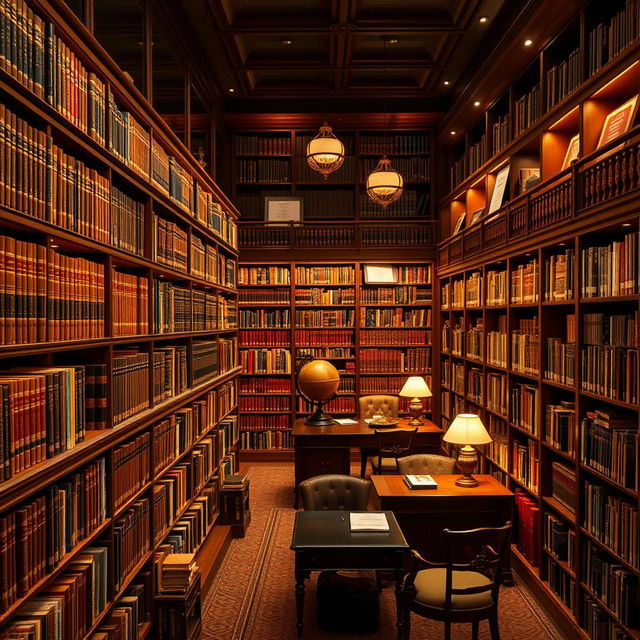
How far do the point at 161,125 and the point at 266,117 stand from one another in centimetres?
509

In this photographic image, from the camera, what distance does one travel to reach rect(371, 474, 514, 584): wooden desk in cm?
463

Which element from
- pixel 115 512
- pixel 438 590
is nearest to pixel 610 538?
pixel 438 590

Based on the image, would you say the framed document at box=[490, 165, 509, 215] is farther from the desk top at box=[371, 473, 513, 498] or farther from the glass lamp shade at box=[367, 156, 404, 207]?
the desk top at box=[371, 473, 513, 498]

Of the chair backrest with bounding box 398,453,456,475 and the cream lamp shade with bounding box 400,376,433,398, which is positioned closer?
the chair backrest with bounding box 398,453,456,475

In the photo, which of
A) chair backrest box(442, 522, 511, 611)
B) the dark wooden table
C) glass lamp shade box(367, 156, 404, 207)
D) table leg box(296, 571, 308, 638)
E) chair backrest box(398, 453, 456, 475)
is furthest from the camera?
glass lamp shade box(367, 156, 404, 207)

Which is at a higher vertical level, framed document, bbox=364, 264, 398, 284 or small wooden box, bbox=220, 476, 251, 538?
framed document, bbox=364, 264, 398, 284

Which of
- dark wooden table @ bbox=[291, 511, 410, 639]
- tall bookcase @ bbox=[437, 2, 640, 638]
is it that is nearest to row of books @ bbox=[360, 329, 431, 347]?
tall bookcase @ bbox=[437, 2, 640, 638]

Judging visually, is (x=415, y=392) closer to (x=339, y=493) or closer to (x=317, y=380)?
(x=317, y=380)

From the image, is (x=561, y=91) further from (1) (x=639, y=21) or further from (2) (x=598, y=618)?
(2) (x=598, y=618)

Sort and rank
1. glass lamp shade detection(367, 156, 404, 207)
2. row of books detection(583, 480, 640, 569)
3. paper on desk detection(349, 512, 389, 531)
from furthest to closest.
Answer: glass lamp shade detection(367, 156, 404, 207) < paper on desk detection(349, 512, 389, 531) < row of books detection(583, 480, 640, 569)

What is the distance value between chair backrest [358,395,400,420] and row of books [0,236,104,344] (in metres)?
5.38

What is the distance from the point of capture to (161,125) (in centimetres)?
392

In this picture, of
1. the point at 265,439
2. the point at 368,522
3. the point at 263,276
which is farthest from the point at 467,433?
the point at 263,276

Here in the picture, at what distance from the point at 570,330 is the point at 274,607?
119 inches
